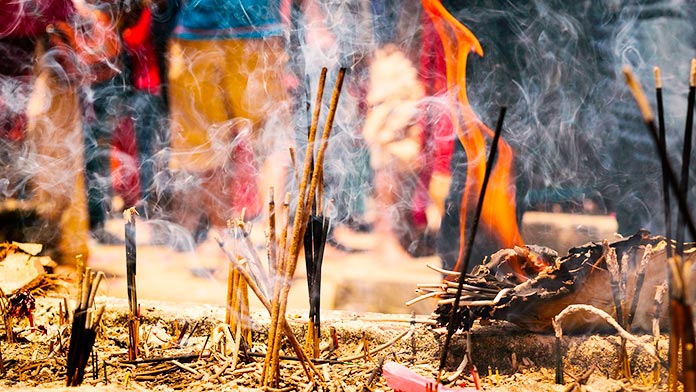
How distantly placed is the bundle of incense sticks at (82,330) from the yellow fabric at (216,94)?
2.43 m

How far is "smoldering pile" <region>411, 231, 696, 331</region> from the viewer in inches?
147

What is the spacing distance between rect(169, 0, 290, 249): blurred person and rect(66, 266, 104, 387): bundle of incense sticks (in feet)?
7.62

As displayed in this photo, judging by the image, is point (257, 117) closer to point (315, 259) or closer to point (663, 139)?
point (315, 259)

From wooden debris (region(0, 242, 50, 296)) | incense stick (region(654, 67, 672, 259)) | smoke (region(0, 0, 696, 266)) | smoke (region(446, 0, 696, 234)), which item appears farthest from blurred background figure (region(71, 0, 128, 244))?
incense stick (region(654, 67, 672, 259))

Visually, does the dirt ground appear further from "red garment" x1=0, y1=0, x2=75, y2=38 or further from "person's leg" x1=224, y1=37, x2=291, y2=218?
"red garment" x1=0, y1=0, x2=75, y2=38

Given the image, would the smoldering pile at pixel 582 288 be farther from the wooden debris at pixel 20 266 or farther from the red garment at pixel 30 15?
the red garment at pixel 30 15

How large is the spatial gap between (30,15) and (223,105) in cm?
233

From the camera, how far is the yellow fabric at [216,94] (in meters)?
5.73

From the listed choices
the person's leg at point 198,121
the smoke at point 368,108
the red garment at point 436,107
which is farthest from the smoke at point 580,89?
the person's leg at point 198,121

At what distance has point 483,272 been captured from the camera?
425 cm

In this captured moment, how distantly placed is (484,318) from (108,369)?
2.65 metres

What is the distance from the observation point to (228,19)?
5730 mm

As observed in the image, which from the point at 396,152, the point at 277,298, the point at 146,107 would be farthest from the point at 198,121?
the point at 277,298

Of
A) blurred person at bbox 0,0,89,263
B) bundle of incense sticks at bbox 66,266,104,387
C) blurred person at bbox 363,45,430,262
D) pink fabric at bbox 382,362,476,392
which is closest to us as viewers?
pink fabric at bbox 382,362,476,392
